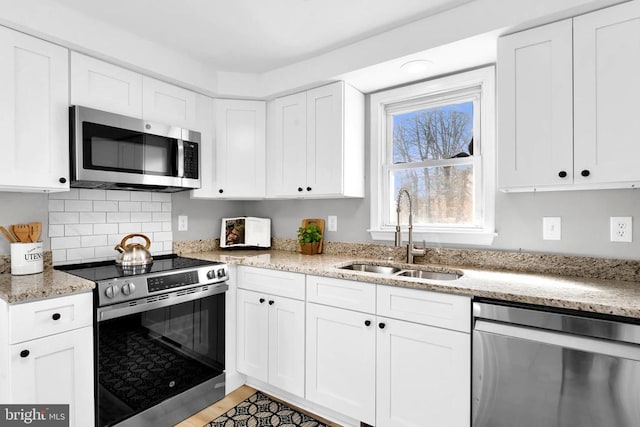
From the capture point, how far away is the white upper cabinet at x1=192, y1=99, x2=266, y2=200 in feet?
8.84

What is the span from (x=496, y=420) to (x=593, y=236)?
1073mm

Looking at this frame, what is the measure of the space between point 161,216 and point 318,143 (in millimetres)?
1321

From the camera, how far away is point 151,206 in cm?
260

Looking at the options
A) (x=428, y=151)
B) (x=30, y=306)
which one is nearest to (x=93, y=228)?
(x=30, y=306)

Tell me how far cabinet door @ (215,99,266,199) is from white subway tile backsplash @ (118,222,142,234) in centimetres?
61

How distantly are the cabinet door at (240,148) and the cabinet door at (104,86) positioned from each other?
626 mm

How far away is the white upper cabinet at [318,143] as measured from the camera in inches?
94.1

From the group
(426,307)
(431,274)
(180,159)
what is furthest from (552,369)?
(180,159)

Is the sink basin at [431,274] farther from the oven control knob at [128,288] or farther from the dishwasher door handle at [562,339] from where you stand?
the oven control knob at [128,288]

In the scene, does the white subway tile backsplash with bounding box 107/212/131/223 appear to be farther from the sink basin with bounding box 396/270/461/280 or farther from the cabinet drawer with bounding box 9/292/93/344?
the sink basin with bounding box 396/270/461/280

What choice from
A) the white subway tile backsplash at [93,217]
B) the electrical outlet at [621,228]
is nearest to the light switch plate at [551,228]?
the electrical outlet at [621,228]

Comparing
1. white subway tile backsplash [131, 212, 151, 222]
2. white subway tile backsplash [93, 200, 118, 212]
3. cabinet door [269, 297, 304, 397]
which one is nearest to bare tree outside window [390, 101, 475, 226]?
cabinet door [269, 297, 304, 397]

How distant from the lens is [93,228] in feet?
7.50

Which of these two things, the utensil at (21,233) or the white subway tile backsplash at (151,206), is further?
the white subway tile backsplash at (151,206)
